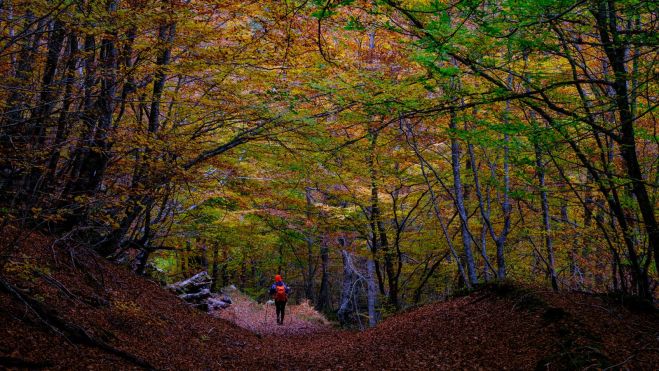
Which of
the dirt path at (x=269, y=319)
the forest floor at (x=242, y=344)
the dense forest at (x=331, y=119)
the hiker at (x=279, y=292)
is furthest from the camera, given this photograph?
the hiker at (x=279, y=292)

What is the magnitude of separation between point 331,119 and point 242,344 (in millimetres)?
6370

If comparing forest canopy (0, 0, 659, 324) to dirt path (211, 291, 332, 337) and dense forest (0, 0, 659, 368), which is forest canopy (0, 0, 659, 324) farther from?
dirt path (211, 291, 332, 337)

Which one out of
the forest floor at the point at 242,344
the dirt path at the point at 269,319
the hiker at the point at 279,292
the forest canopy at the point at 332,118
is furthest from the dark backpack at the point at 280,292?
the forest floor at the point at 242,344

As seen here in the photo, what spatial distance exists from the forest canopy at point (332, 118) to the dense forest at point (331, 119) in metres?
0.07

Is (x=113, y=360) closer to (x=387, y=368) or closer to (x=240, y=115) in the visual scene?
(x=387, y=368)

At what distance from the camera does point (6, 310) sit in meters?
4.65

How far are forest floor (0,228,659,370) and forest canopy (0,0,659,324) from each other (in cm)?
86

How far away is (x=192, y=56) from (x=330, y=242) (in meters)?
8.52

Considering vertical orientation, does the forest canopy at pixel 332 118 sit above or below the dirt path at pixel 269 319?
above

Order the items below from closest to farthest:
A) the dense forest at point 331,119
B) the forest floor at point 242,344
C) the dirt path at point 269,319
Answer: the forest floor at point 242,344 → the dense forest at point 331,119 → the dirt path at point 269,319

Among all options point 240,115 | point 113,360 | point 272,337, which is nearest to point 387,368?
point 113,360

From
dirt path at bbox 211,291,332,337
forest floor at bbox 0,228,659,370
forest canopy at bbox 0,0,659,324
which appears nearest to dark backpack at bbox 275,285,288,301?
dirt path at bbox 211,291,332,337

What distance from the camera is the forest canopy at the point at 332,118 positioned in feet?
17.5

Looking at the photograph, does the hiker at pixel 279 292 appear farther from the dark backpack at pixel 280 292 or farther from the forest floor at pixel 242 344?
the forest floor at pixel 242 344
